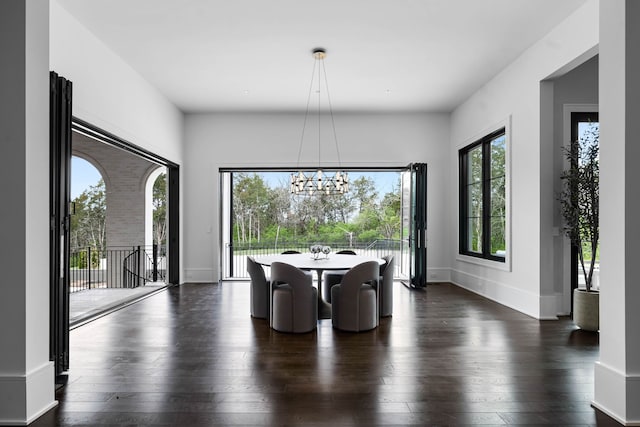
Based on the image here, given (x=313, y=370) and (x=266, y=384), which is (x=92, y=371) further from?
(x=313, y=370)

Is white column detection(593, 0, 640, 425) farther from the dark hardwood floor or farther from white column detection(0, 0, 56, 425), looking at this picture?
white column detection(0, 0, 56, 425)

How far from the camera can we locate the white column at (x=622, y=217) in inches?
90.3

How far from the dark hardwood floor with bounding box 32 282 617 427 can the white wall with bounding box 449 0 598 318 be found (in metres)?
0.55

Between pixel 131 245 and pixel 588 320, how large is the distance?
952 cm

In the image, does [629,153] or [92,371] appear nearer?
[629,153]

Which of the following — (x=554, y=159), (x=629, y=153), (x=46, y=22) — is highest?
(x=46, y=22)

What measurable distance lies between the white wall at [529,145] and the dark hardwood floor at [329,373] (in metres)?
0.55

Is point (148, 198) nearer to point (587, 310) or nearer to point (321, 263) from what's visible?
point (321, 263)

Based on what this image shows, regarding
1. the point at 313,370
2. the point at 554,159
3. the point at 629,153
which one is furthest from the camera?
the point at 554,159

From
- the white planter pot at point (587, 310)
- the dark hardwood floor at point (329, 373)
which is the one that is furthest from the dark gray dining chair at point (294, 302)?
the white planter pot at point (587, 310)

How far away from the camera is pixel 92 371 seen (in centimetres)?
308

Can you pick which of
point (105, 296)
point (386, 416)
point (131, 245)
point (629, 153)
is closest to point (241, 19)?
point (629, 153)

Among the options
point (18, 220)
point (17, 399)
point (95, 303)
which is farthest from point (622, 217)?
point (95, 303)

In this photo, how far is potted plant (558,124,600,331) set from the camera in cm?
418
